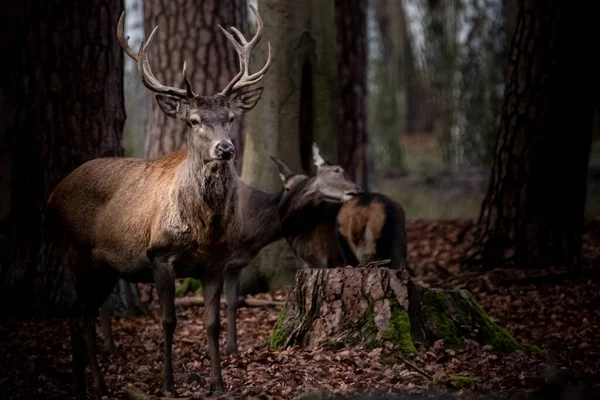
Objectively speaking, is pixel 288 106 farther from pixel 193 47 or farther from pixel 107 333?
pixel 107 333

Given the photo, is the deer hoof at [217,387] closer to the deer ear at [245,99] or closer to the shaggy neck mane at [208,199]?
the shaggy neck mane at [208,199]

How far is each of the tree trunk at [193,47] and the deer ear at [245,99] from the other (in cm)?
529

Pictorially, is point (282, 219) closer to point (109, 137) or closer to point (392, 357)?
point (109, 137)

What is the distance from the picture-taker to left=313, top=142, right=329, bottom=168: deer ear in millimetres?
10594

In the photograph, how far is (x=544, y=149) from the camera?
428 inches

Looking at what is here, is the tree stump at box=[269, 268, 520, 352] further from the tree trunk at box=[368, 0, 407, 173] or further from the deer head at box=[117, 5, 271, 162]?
the tree trunk at box=[368, 0, 407, 173]

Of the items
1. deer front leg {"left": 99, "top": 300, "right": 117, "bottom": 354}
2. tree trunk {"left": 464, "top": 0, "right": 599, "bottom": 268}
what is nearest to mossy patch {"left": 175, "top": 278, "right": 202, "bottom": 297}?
deer front leg {"left": 99, "top": 300, "right": 117, "bottom": 354}

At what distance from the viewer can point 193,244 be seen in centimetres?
682

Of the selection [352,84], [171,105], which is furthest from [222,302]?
[352,84]

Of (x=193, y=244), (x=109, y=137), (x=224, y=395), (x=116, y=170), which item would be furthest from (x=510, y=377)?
(x=109, y=137)

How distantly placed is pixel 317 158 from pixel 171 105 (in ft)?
12.3

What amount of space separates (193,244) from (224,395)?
1.09m

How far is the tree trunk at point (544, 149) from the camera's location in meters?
10.8

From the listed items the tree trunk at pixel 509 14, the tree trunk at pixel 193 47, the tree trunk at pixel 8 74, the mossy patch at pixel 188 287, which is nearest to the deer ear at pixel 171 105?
the tree trunk at pixel 8 74
